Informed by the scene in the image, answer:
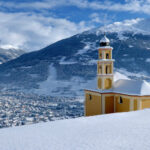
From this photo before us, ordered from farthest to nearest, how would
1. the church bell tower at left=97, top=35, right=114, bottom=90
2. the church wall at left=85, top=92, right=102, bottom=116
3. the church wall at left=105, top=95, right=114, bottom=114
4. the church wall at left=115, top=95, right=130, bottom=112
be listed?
the church wall at left=85, top=92, right=102, bottom=116 < the church bell tower at left=97, top=35, right=114, bottom=90 < the church wall at left=105, top=95, right=114, bottom=114 < the church wall at left=115, top=95, right=130, bottom=112

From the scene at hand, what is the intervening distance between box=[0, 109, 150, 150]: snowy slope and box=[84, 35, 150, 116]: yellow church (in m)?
9.77

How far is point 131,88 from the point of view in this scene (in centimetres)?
2322

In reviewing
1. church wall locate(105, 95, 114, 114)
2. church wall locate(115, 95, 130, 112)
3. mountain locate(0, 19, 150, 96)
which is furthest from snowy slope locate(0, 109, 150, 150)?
mountain locate(0, 19, 150, 96)

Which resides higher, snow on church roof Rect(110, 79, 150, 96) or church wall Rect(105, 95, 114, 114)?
snow on church roof Rect(110, 79, 150, 96)

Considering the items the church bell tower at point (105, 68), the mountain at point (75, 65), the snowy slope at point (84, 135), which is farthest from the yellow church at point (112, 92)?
the mountain at point (75, 65)

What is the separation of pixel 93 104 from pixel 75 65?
109768 mm

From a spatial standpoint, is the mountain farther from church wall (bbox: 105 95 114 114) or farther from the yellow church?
church wall (bbox: 105 95 114 114)

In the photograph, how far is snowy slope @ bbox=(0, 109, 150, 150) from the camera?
870 centimetres

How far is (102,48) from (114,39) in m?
158

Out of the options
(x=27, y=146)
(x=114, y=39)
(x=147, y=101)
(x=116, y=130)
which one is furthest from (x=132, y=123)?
(x=114, y=39)

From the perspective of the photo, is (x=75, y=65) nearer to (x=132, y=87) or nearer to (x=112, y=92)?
(x=112, y=92)

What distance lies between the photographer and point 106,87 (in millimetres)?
24672

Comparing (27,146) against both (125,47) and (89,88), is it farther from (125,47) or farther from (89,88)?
(125,47)

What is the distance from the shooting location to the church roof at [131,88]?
73.7 feet
